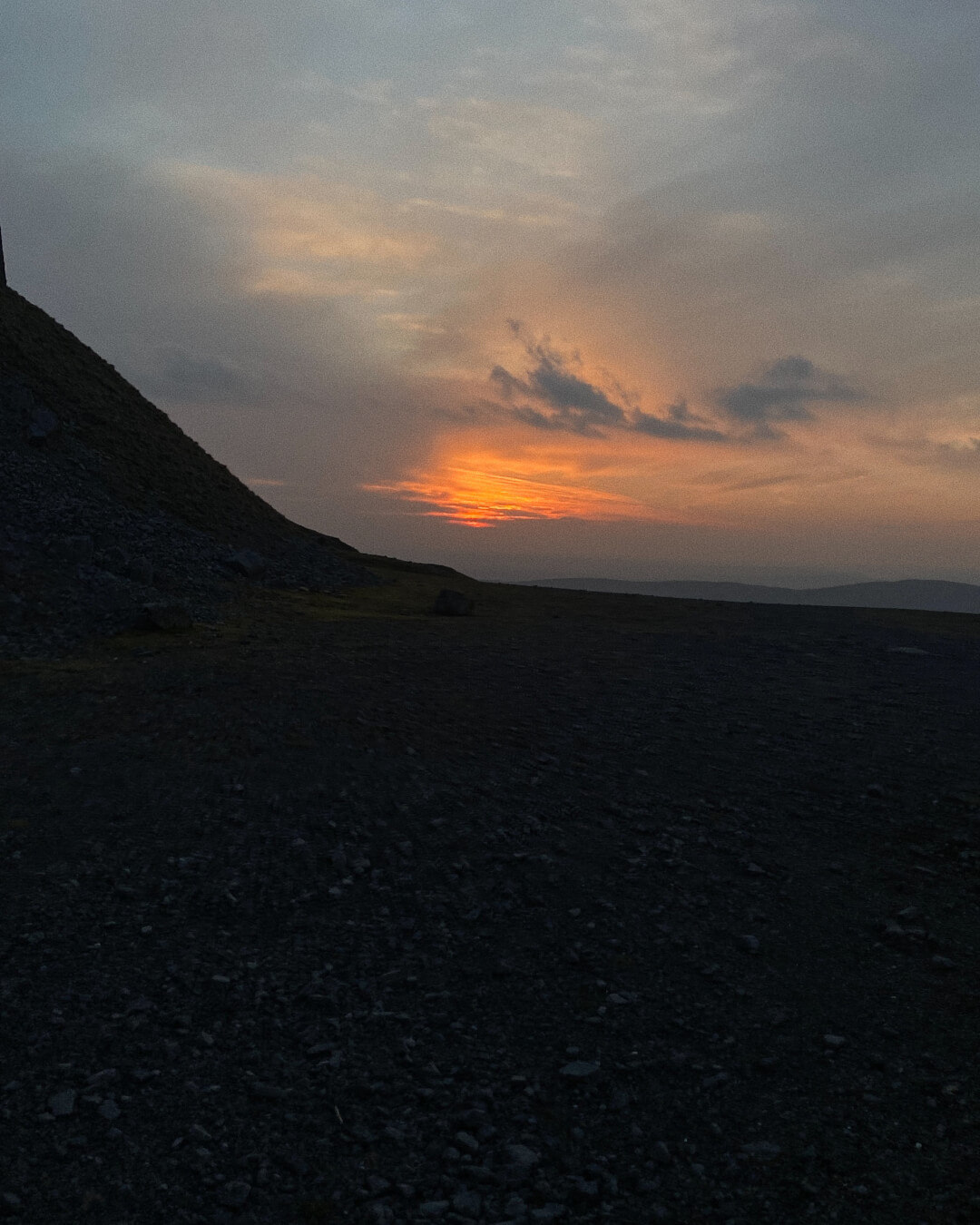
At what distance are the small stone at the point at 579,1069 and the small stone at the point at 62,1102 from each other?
4.72m

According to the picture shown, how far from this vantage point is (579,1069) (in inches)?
334

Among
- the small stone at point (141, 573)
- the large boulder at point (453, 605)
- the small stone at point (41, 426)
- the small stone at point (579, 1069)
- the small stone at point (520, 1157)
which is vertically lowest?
the small stone at point (520, 1157)

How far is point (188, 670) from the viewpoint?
909 inches

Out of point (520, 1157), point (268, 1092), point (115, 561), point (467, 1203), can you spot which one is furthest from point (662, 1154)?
point (115, 561)

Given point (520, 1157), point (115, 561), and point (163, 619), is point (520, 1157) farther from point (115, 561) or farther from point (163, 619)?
point (115, 561)

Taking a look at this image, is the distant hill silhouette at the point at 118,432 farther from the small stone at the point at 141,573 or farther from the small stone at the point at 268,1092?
the small stone at the point at 268,1092

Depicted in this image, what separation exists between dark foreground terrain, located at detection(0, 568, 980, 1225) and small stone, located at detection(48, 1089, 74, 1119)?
3 cm

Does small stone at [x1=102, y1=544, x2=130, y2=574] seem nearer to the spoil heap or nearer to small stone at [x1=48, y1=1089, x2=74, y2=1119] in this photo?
the spoil heap

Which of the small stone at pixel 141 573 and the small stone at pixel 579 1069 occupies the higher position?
the small stone at pixel 141 573

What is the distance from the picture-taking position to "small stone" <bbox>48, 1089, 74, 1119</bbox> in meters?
7.70

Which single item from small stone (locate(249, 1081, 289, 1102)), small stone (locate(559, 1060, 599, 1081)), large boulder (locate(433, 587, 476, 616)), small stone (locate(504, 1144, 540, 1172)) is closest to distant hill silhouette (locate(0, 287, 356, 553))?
large boulder (locate(433, 587, 476, 616))

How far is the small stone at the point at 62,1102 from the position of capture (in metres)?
7.70

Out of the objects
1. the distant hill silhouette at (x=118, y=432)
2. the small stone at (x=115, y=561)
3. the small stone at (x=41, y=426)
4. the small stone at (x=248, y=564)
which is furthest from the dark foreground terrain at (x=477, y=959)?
the distant hill silhouette at (x=118, y=432)

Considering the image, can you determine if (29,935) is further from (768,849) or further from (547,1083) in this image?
(768,849)
